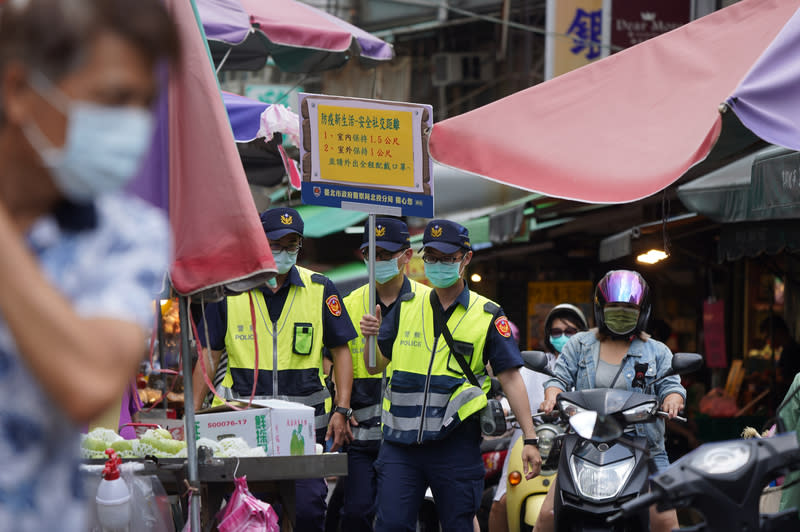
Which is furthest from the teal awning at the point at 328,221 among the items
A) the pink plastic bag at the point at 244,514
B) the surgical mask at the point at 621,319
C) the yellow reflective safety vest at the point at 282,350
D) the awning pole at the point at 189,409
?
the awning pole at the point at 189,409

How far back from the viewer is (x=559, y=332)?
8.95 m

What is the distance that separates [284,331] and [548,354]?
97.3 inches

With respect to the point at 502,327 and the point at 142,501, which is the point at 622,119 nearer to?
the point at 502,327

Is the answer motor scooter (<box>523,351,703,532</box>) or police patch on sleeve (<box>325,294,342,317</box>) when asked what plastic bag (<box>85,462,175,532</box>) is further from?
police patch on sleeve (<box>325,294,342,317</box>)

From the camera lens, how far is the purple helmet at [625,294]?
6207 millimetres

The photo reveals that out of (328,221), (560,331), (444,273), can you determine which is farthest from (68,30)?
(328,221)

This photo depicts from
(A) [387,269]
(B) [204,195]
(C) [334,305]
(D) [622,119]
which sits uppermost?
(D) [622,119]

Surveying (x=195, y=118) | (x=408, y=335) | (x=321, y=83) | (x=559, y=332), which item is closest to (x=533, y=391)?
(x=559, y=332)

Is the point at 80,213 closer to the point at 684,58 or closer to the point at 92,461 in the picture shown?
the point at 92,461

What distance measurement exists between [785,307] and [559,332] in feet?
11.8

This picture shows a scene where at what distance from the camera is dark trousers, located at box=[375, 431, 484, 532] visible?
6402 mm

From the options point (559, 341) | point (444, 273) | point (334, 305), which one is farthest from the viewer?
point (559, 341)

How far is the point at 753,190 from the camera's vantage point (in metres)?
7.32

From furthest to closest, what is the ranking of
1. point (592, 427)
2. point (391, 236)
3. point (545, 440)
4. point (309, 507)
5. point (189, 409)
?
point (391, 236), point (309, 507), point (545, 440), point (189, 409), point (592, 427)
